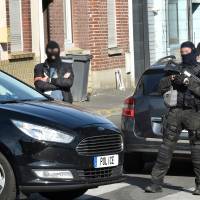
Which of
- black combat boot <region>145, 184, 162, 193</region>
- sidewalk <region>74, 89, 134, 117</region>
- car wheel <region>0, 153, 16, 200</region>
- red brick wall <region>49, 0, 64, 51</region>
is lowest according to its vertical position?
sidewalk <region>74, 89, 134, 117</region>

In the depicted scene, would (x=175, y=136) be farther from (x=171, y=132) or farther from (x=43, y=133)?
(x=43, y=133)

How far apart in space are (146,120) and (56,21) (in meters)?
12.0

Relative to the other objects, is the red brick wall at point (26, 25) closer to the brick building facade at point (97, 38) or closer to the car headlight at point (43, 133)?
the brick building facade at point (97, 38)

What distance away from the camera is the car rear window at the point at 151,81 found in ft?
36.3

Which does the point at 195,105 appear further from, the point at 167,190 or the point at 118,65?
the point at 118,65

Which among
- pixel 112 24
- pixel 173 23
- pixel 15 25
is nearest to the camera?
pixel 15 25

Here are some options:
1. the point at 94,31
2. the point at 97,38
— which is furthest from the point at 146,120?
the point at 97,38

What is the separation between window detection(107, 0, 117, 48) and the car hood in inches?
653

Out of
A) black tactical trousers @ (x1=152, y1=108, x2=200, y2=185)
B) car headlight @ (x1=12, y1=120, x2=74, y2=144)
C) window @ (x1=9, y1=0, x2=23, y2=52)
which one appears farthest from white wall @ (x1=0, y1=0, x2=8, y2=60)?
car headlight @ (x1=12, y1=120, x2=74, y2=144)

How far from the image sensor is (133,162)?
11.5 metres

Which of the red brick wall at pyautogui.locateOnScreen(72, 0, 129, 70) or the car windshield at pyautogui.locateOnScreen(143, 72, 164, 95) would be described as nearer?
the car windshield at pyautogui.locateOnScreen(143, 72, 164, 95)

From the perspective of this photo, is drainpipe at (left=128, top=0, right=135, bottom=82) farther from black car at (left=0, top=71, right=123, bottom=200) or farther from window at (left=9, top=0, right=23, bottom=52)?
black car at (left=0, top=71, right=123, bottom=200)

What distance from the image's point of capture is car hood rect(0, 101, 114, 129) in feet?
27.2

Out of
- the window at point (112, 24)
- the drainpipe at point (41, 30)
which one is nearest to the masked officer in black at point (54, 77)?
the drainpipe at point (41, 30)
